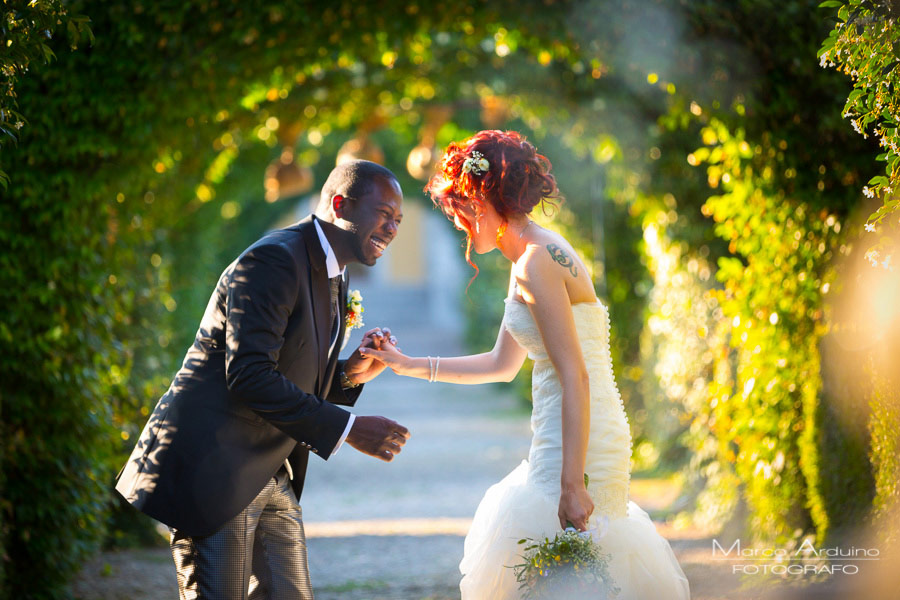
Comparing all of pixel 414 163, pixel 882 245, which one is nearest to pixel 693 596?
pixel 882 245

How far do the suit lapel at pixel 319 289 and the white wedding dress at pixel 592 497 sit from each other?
1.99 feet

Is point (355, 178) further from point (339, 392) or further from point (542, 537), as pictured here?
point (542, 537)

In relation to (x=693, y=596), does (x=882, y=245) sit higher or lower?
higher

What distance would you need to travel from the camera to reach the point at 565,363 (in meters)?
2.96

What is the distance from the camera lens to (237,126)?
24.8 feet

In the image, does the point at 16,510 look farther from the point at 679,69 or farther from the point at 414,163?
the point at 414,163

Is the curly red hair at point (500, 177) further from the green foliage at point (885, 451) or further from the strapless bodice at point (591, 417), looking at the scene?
the green foliage at point (885, 451)

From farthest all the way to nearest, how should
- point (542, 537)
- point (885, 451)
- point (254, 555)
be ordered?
point (885, 451) < point (254, 555) < point (542, 537)

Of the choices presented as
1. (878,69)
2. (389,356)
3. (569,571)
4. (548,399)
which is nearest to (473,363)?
(389,356)

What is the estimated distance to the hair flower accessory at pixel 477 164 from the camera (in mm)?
3105

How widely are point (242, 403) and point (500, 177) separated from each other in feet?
3.55

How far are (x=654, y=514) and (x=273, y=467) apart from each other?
16.7 feet

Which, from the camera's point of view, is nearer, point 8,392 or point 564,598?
point 564,598

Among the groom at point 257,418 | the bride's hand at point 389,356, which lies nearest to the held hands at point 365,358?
the bride's hand at point 389,356
